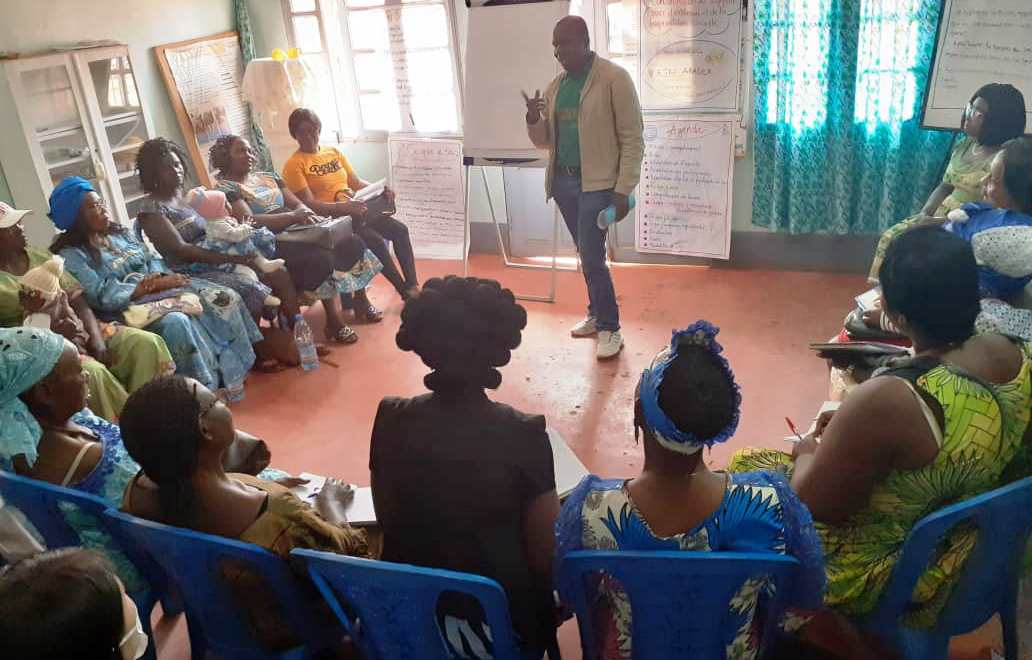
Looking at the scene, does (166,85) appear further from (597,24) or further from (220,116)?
(597,24)

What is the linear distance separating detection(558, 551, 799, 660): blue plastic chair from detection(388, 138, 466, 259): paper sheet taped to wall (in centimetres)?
381

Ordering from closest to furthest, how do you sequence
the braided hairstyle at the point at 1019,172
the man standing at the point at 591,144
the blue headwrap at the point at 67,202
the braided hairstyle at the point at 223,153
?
the braided hairstyle at the point at 1019,172 → the blue headwrap at the point at 67,202 → the man standing at the point at 591,144 → the braided hairstyle at the point at 223,153

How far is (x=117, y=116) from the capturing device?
14.8 feet

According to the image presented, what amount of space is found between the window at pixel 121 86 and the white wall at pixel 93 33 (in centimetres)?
5

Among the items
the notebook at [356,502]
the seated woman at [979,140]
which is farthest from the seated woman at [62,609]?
the seated woman at [979,140]

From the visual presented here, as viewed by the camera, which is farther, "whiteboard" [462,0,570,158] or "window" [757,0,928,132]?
"whiteboard" [462,0,570,158]

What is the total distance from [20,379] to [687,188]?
3528 mm

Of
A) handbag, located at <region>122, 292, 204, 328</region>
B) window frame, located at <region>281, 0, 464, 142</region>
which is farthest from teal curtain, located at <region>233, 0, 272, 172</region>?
handbag, located at <region>122, 292, 204, 328</region>

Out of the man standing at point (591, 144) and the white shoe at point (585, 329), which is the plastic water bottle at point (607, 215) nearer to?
the man standing at point (591, 144)

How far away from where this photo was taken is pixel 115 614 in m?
0.96

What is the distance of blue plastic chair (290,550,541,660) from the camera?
1229 millimetres

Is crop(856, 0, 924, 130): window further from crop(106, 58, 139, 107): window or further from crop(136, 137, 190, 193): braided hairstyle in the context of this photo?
crop(106, 58, 139, 107): window

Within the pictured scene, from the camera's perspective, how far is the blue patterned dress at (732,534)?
50.0 inches

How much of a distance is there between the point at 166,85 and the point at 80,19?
0.61 m
